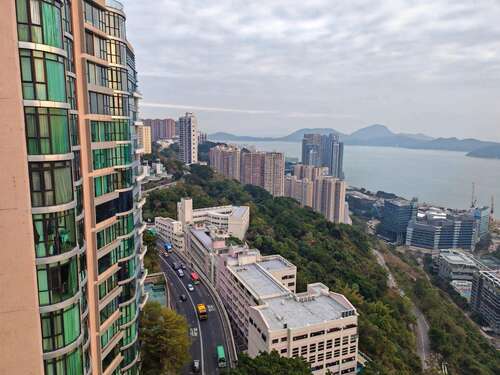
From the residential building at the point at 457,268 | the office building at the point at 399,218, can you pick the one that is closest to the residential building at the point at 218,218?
the residential building at the point at 457,268

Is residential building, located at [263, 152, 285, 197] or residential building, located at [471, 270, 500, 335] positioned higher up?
residential building, located at [263, 152, 285, 197]

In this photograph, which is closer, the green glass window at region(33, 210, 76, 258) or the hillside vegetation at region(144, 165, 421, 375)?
the green glass window at region(33, 210, 76, 258)

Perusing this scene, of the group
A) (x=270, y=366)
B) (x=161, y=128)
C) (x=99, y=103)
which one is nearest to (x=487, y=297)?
(x=270, y=366)

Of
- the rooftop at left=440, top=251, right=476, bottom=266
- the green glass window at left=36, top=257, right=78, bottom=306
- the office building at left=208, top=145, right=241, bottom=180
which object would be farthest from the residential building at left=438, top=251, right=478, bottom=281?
the green glass window at left=36, top=257, right=78, bottom=306

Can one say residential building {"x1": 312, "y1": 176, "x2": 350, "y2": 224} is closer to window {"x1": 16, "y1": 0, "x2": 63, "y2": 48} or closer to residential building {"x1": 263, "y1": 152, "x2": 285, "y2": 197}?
residential building {"x1": 263, "y1": 152, "x2": 285, "y2": 197}

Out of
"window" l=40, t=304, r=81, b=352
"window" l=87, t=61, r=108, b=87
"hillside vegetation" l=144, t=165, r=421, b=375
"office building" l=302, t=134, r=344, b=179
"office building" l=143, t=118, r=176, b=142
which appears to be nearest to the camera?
"window" l=40, t=304, r=81, b=352

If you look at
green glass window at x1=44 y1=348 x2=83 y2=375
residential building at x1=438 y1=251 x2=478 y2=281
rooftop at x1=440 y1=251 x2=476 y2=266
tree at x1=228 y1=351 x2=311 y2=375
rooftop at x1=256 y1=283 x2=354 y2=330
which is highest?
green glass window at x1=44 y1=348 x2=83 y2=375
